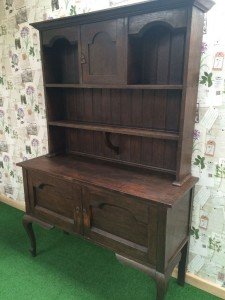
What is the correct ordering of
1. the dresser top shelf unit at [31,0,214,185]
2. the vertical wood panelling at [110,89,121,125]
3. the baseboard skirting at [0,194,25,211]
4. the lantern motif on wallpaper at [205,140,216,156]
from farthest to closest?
the baseboard skirting at [0,194,25,211], the vertical wood panelling at [110,89,121,125], the lantern motif on wallpaper at [205,140,216,156], the dresser top shelf unit at [31,0,214,185]

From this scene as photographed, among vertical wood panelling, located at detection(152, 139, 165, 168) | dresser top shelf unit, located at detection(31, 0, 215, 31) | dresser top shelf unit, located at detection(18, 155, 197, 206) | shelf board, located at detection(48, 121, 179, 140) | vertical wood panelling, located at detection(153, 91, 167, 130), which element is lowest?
dresser top shelf unit, located at detection(18, 155, 197, 206)

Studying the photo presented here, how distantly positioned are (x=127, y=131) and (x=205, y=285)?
1226mm

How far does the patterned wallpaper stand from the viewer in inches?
60.6

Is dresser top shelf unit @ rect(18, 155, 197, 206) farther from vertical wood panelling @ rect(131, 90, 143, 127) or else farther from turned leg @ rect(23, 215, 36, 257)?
turned leg @ rect(23, 215, 36, 257)

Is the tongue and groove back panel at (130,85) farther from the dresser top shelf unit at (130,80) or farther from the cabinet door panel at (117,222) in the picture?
the cabinet door panel at (117,222)

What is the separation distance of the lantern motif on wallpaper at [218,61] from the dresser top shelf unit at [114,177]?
68cm

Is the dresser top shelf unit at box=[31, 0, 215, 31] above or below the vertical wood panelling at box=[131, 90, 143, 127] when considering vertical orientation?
above

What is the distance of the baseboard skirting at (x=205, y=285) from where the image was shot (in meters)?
1.80

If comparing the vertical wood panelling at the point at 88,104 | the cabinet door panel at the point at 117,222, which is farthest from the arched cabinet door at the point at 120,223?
the vertical wood panelling at the point at 88,104

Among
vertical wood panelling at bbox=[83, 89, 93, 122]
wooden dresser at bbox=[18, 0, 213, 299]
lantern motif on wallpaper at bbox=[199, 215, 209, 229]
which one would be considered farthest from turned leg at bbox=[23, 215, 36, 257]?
lantern motif on wallpaper at bbox=[199, 215, 209, 229]

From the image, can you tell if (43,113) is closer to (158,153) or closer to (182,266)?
(158,153)

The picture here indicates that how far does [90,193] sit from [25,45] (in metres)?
1.50

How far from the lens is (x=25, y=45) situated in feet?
7.52

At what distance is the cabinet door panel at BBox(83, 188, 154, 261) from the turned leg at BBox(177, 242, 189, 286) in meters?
0.46
